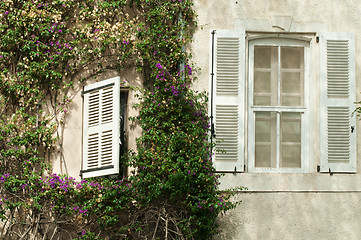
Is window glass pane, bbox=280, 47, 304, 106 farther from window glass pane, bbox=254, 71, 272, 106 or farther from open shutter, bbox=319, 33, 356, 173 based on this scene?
open shutter, bbox=319, 33, 356, 173

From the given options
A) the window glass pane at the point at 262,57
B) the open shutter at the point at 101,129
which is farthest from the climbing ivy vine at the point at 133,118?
the window glass pane at the point at 262,57

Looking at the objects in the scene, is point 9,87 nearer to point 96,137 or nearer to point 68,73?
point 68,73

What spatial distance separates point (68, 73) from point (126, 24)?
961 millimetres

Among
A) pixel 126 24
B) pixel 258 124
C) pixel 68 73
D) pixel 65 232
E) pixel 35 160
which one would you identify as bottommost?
pixel 65 232

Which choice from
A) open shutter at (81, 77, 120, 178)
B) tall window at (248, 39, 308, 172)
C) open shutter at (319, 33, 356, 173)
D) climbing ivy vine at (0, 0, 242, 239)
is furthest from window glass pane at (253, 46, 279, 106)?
open shutter at (81, 77, 120, 178)

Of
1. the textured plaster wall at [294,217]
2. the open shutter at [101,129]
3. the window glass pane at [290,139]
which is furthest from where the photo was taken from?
the window glass pane at [290,139]

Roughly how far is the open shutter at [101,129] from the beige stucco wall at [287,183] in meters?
1.11

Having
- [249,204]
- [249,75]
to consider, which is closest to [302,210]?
[249,204]

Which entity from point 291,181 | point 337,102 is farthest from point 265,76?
point 291,181

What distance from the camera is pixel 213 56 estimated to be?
8445mm

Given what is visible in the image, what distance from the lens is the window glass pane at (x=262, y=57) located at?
8641mm

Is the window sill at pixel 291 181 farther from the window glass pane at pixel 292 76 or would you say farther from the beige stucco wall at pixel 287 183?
the window glass pane at pixel 292 76

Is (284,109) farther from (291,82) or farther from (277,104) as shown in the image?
(291,82)

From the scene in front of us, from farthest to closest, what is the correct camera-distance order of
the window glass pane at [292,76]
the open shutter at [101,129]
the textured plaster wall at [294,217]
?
the window glass pane at [292,76]
the textured plaster wall at [294,217]
the open shutter at [101,129]
